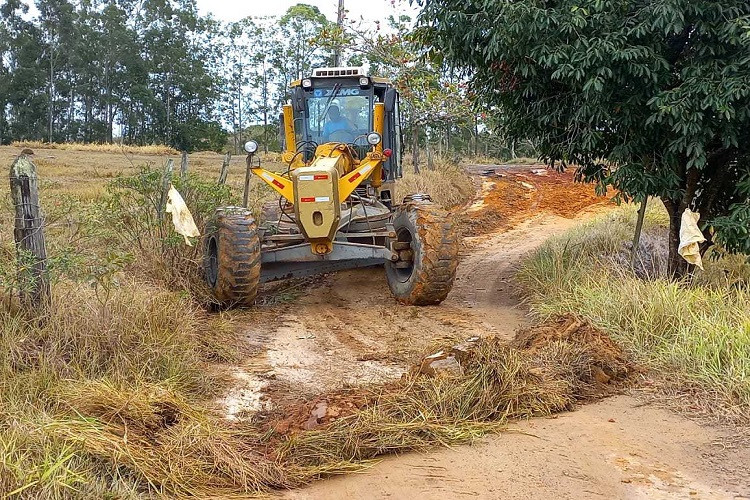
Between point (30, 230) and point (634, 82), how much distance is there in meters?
5.81

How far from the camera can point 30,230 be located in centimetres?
554

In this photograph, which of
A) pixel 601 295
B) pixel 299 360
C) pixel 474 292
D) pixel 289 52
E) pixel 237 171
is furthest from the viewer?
pixel 289 52

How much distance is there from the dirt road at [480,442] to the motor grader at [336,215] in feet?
1.56

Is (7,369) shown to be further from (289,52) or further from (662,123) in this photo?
(289,52)

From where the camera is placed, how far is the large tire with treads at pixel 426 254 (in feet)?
27.3

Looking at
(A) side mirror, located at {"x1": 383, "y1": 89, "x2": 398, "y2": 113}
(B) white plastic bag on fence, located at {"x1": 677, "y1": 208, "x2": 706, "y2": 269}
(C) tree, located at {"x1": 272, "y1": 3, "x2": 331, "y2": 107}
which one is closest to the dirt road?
(B) white plastic bag on fence, located at {"x1": 677, "y1": 208, "x2": 706, "y2": 269}

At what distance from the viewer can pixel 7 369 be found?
4883 mm

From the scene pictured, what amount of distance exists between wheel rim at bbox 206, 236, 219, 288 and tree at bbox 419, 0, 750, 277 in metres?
3.45

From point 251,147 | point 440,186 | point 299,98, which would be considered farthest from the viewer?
point 440,186

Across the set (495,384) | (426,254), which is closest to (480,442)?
(495,384)

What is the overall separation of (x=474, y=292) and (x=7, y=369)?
606 cm

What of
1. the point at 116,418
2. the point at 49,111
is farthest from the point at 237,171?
the point at 49,111

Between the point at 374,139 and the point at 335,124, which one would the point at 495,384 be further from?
the point at 335,124

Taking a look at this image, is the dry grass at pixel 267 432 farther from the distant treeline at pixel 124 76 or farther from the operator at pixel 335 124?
the distant treeline at pixel 124 76
